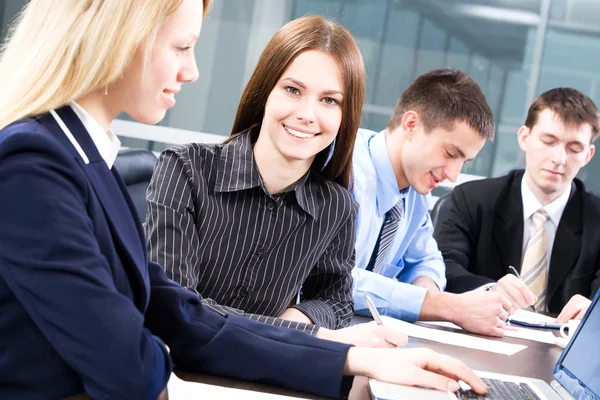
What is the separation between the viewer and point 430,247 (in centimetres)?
292

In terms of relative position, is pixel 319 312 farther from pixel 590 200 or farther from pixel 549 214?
pixel 590 200

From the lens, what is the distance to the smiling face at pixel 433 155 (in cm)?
273

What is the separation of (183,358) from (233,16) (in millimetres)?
4904

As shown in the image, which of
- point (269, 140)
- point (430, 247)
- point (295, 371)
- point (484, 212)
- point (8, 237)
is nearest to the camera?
point (8, 237)

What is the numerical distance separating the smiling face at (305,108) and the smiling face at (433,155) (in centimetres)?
91

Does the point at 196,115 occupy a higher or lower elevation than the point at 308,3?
lower

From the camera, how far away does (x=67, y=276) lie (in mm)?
887

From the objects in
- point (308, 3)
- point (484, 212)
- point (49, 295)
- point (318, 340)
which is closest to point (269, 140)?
point (318, 340)

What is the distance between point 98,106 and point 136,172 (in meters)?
2.88

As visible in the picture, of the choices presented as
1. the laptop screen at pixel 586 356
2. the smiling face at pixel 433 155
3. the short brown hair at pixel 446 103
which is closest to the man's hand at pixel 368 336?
the laptop screen at pixel 586 356

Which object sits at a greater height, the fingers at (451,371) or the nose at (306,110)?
the nose at (306,110)

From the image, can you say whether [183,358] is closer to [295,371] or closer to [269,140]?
[295,371]

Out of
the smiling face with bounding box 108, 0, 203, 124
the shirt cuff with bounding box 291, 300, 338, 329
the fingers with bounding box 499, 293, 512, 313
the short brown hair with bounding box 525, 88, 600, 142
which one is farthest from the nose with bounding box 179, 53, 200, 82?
the short brown hair with bounding box 525, 88, 600, 142

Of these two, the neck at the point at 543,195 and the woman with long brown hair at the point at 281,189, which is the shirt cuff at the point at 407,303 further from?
the neck at the point at 543,195
